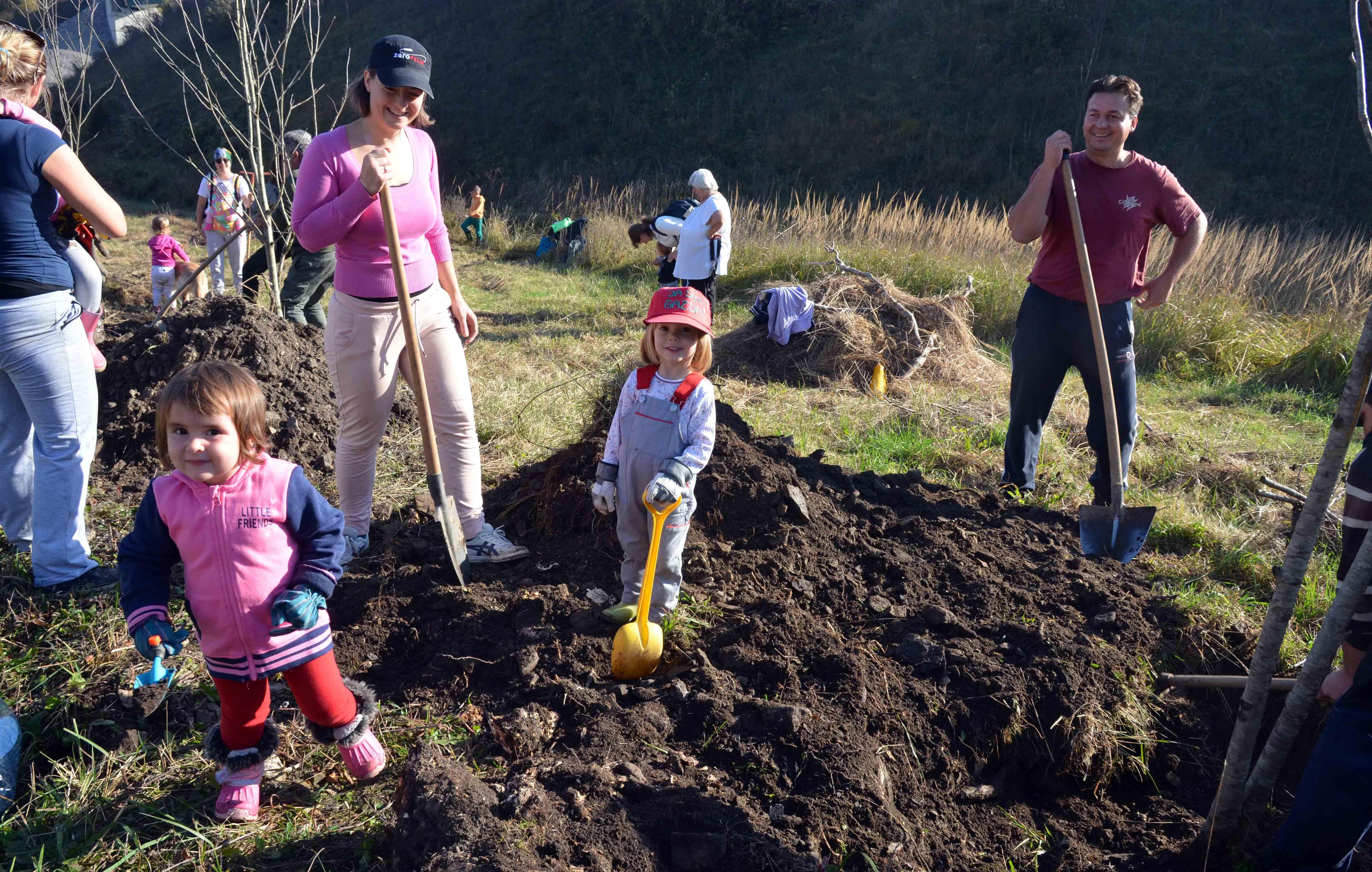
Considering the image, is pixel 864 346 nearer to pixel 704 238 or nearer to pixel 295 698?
pixel 704 238

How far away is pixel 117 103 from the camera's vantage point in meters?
29.4

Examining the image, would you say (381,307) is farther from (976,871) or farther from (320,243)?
(976,871)

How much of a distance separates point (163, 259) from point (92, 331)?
5.87 m

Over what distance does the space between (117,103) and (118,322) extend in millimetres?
28550

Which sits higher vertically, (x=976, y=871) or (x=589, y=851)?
(x=589, y=851)

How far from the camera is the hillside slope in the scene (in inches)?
843

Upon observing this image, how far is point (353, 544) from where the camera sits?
3586 millimetres

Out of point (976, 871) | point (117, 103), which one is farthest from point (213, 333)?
point (117, 103)

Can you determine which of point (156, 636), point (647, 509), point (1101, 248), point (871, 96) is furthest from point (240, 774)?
point (871, 96)

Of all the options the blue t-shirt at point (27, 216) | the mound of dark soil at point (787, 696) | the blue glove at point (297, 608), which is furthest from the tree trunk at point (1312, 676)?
the blue t-shirt at point (27, 216)

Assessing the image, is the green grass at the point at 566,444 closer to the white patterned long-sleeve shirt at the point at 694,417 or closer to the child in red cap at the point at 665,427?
the child in red cap at the point at 665,427

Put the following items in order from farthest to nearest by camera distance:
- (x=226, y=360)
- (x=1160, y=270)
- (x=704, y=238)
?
(x=1160, y=270) → (x=704, y=238) → (x=226, y=360)

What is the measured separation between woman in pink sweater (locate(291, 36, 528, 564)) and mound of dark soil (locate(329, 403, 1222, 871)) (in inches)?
15.2

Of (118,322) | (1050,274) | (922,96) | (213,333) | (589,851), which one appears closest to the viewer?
(589,851)
